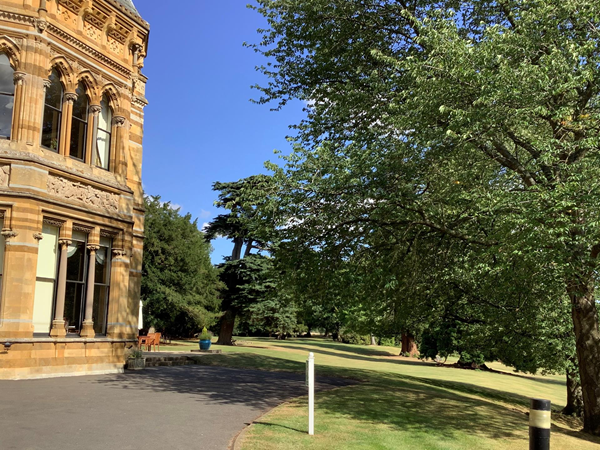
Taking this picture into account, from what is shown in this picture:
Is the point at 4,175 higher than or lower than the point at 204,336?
higher

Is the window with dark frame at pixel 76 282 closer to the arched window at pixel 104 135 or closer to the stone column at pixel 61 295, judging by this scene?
the stone column at pixel 61 295

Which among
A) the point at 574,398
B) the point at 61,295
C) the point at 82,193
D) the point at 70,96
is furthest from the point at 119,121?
the point at 574,398

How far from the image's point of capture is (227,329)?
41188 mm

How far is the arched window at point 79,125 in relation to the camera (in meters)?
17.6

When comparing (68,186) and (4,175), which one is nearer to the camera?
(4,175)

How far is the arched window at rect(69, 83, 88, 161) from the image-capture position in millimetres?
17609

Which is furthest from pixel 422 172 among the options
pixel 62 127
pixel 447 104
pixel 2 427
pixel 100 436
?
pixel 62 127

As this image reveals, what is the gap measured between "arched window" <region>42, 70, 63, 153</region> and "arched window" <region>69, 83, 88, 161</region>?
26.3 inches

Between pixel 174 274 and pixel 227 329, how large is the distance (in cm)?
659

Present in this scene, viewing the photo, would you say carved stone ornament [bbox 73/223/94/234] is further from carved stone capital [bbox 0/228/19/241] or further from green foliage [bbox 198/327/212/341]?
green foliage [bbox 198/327/212/341]

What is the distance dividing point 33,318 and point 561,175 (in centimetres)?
1475

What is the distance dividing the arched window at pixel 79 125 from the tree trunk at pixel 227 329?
25.7 metres

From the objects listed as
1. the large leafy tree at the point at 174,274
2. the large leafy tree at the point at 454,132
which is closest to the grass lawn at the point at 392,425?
the large leafy tree at the point at 454,132

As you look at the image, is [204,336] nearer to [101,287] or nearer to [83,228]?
[101,287]
